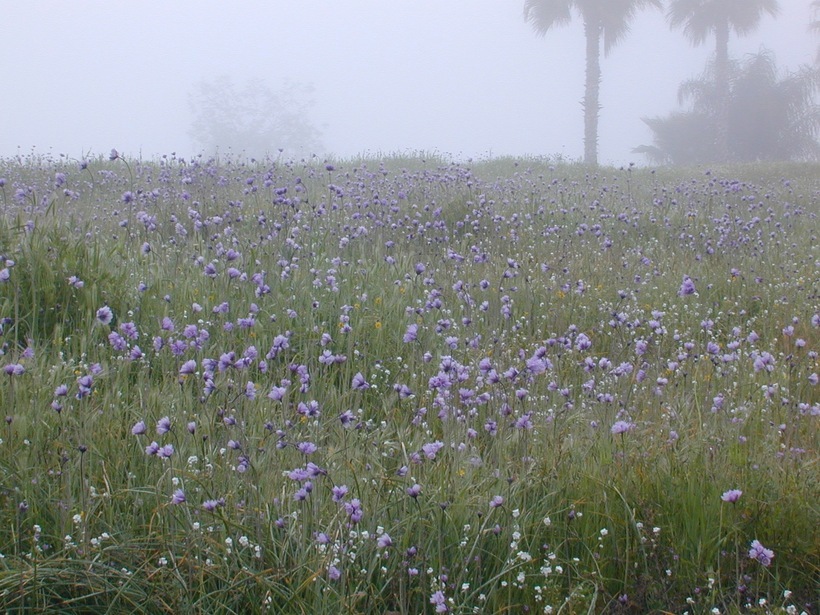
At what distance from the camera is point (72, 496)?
2369mm

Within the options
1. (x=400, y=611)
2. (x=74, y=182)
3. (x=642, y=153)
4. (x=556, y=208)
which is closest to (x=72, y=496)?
(x=400, y=611)

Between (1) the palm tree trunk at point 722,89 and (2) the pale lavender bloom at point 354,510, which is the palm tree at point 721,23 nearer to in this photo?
(1) the palm tree trunk at point 722,89

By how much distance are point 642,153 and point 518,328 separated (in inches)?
2045

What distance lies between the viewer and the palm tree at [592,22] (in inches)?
1309

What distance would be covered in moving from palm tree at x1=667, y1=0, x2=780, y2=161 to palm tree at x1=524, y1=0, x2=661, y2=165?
2993mm

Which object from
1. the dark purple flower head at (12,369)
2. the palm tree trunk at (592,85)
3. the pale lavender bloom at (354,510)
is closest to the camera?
the pale lavender bloom at (354,510)

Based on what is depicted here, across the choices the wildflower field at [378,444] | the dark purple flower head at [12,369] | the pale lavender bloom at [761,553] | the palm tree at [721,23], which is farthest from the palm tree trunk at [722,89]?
the dark purple flower head at [12,369]

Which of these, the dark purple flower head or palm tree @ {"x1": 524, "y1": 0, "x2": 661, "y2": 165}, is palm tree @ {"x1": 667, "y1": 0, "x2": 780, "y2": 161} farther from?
the dark purple flower head

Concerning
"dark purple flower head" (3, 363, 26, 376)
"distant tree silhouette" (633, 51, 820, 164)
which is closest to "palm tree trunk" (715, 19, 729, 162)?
"distant tree silhouette" (633, 51, 820, 164)

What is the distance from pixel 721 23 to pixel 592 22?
7209 millimetres

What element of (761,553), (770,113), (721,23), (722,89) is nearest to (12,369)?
(761,553)

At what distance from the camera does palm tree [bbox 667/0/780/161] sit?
34.7 metres

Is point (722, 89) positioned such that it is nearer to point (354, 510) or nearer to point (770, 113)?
point (770, 113)

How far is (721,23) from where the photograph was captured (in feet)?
118
